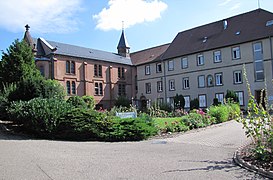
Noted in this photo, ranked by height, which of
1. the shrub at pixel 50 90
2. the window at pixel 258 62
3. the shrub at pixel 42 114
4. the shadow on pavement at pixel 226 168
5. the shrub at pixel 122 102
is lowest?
the shadow on pavement at pixel 226 168

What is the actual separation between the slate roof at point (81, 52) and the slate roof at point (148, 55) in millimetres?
2062

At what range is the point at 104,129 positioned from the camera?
12.3 metres

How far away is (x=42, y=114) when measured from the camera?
1271cm

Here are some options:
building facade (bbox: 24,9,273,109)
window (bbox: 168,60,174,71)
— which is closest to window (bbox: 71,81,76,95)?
building facade (bbox: 24,9,273,109)

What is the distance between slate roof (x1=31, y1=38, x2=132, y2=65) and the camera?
42631 millimetres

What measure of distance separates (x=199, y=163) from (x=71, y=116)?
24.1 feet

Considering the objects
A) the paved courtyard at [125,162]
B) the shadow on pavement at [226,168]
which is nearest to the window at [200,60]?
the paved courtyard at [125,162]

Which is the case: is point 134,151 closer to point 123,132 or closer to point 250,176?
point 123,132

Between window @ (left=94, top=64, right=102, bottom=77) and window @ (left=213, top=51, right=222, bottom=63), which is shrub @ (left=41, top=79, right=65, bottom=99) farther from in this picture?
window @ (left=94, top=64, right=102, bottom=77)

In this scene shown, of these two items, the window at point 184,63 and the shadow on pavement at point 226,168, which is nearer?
the shadow on pavement at point 226,168

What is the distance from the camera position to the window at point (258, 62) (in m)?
32.2

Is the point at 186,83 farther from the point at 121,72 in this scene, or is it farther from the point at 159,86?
the point at 121,72

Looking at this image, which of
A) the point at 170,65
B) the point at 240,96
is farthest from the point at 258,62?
the point at 170,65

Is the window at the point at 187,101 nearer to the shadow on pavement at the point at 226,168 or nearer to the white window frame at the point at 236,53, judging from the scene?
the white window frame at the point at 236,53
